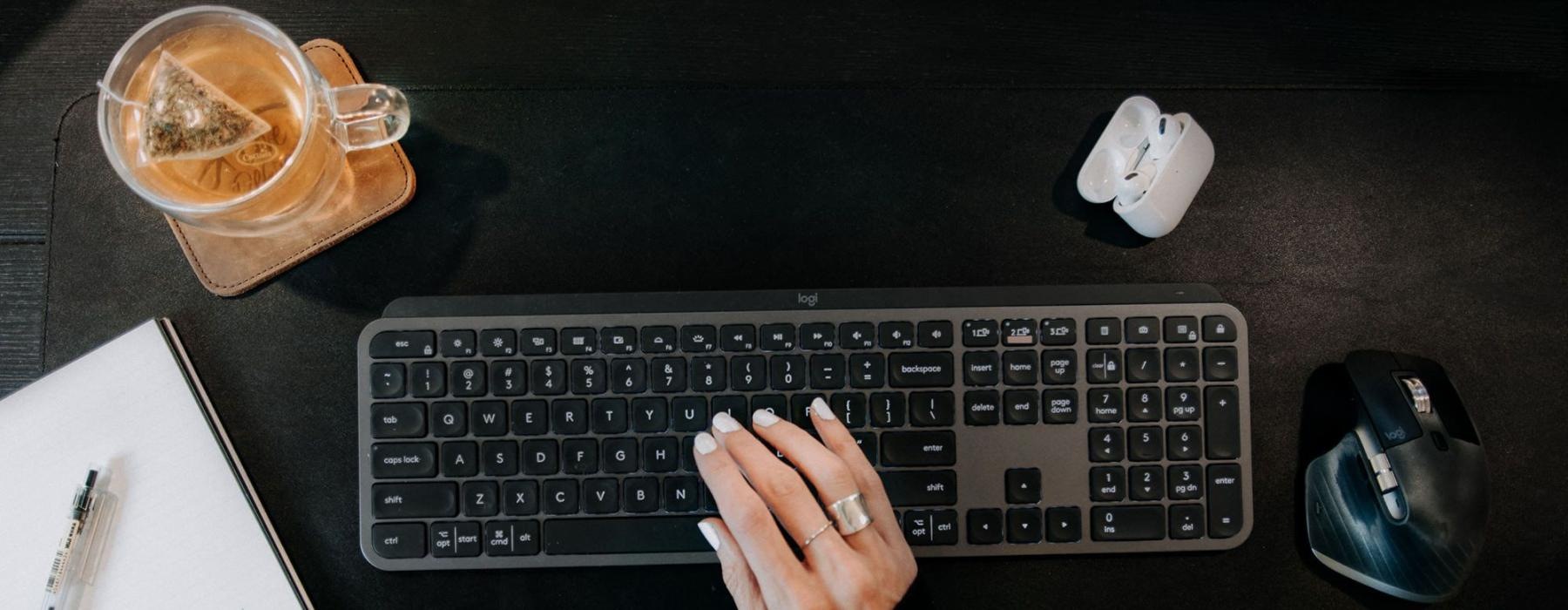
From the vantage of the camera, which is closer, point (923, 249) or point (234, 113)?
point (234, 113)

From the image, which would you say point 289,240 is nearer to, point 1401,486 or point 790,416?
point 790,416

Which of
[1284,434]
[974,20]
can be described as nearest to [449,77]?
[974,20]

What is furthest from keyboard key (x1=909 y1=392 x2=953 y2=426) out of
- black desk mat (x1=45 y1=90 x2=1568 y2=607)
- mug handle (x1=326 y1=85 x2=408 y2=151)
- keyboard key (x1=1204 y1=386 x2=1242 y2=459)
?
mug handle (x1=326 y1=85 x2=408 y2=151)

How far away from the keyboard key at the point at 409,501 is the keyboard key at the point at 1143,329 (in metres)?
0.55

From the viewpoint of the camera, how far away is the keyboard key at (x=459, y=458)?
0.70 metres

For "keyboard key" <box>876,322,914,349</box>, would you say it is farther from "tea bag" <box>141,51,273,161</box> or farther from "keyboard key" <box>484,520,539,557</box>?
"tea bag" <box>141,51,273,161</box>

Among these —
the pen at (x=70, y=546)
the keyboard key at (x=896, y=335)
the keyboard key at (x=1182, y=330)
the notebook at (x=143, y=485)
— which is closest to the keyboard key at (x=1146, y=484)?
the keyboard key at (x=1182, y=330)

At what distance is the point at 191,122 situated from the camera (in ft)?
2.08

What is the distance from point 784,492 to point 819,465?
0.03 meters

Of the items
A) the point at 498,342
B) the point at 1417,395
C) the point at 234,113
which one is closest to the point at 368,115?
the point at 234,113

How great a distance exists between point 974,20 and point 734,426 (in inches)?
15.7

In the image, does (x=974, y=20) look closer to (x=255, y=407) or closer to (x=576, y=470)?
(x=576, y=470)

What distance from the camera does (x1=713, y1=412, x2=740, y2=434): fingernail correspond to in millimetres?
679

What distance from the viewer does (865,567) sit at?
26.0 inches
